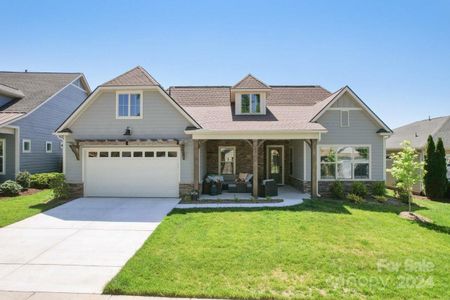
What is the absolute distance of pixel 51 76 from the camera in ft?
70.6

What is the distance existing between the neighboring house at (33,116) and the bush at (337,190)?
1449 cm

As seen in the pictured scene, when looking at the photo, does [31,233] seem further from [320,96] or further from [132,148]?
[320,96]

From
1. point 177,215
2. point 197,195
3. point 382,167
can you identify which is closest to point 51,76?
point 197,195

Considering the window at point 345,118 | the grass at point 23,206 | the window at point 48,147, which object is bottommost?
the grass at point 23,206

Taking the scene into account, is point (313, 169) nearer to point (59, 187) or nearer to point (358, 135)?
point (358, 135)

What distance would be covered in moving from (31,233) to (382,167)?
15.3 meters

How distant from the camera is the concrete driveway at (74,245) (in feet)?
16.0

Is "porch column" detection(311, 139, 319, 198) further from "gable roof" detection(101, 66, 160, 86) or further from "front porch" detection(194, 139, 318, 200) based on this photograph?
Result: "gable roof" detection(101, 66, 160, 86)

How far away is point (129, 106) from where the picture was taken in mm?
12742

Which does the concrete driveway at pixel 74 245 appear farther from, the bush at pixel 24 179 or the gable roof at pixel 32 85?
the gable roof at pixel 32 85

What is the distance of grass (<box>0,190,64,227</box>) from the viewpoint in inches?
360

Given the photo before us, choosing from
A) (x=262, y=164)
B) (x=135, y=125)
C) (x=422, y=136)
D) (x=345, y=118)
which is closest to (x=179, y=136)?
(x=135, y=125)

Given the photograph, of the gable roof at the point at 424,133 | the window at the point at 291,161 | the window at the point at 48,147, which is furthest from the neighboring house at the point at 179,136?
the window at the point at 48,147

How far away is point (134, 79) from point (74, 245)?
8.47 metres
